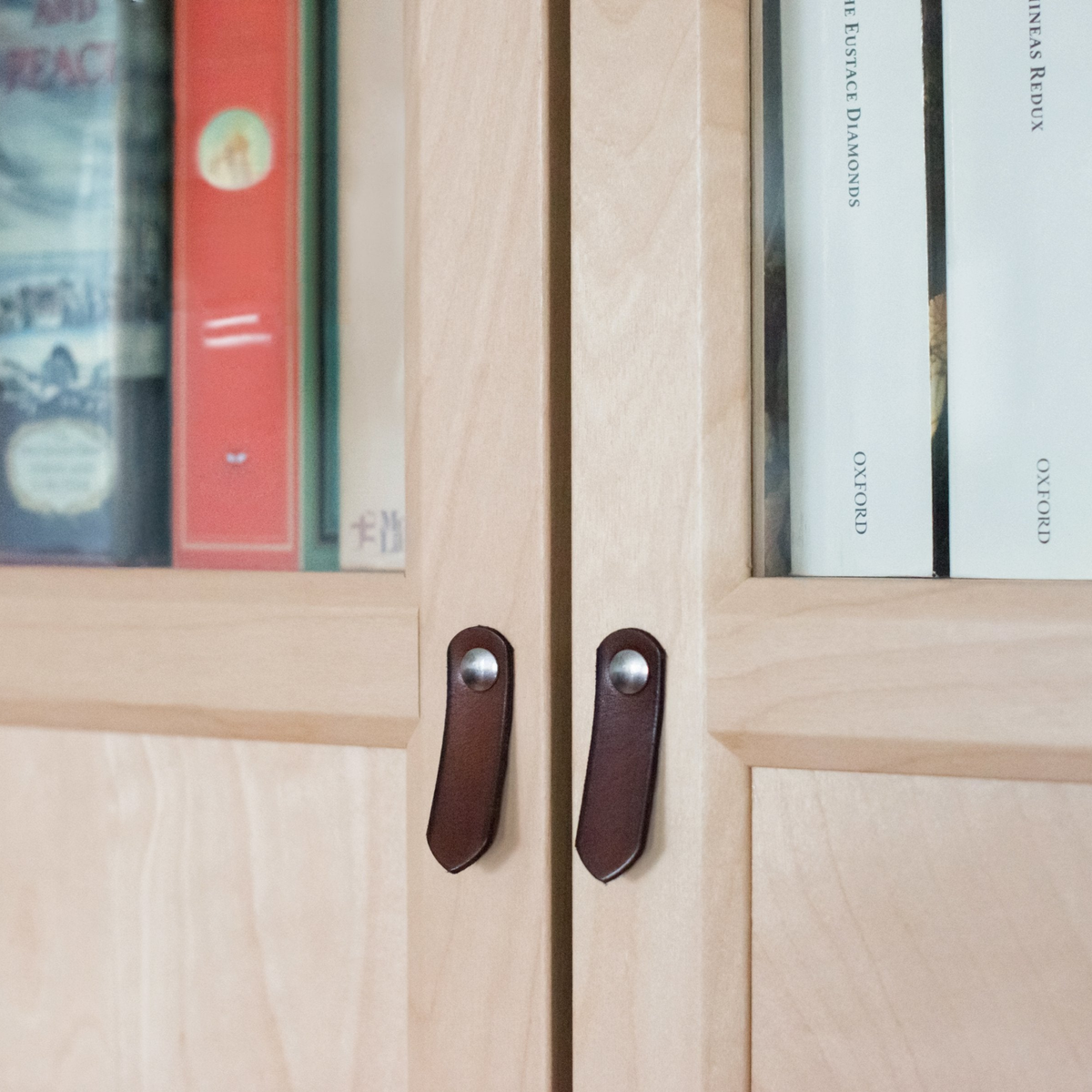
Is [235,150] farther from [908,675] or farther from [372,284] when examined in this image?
[908,675]

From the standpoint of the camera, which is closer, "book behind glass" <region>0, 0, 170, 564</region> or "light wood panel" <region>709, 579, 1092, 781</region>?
"light wood panel" <region>709, 579, 1092, 781</region>

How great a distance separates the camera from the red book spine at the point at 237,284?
1.46 ft

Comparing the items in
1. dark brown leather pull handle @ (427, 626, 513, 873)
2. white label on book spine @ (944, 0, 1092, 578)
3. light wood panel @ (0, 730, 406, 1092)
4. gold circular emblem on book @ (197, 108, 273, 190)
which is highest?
gold circular emblem on book @ (197, 108, 273, 190)

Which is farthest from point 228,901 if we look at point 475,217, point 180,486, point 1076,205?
point 1076,205

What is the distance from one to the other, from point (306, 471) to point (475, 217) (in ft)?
0.40

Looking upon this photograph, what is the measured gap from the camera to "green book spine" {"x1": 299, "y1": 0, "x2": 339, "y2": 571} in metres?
0.44

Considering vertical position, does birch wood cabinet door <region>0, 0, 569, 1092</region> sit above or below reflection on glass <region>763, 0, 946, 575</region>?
below

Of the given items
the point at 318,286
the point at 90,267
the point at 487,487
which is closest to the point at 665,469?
the point at 487,487

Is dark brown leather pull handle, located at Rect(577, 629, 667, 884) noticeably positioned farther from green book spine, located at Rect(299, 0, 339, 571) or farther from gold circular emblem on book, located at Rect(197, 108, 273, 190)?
gold circular emblem on book, located at Rect(197, 108, 273, 190)

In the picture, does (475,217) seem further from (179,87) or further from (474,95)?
(179,87)

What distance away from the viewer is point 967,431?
1.22 ft

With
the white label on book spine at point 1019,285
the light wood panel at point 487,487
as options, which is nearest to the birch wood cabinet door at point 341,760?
the light wood panel at point 487,487

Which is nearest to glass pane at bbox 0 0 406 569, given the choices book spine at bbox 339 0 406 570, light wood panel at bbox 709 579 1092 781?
book spine at bbox 339 0 406 570

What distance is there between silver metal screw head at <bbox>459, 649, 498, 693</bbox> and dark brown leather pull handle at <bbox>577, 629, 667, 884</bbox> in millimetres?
39
